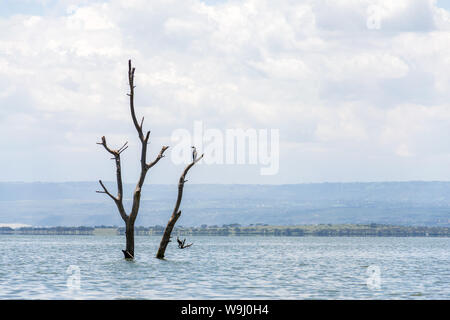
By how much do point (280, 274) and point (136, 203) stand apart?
11784 mm

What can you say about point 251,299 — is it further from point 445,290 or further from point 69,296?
point 445,290

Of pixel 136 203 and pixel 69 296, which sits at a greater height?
pixel 136 203

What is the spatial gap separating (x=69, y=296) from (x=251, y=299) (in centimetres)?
769

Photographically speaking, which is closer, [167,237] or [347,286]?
[347,286]

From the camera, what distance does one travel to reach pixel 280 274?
50.9 metres

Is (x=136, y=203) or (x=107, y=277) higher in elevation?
(x=136, y=203)
